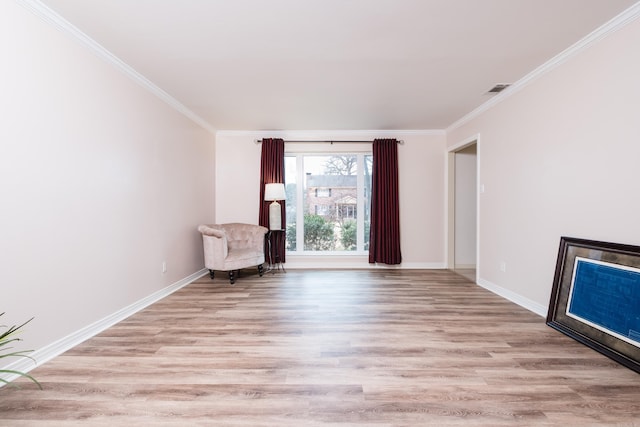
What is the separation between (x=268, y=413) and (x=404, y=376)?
2.93 ft

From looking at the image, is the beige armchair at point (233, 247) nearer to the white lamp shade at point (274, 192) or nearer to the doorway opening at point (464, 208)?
the white lamp shade at point (274, 192)

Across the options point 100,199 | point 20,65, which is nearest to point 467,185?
point 100,199

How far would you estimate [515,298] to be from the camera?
3379mm

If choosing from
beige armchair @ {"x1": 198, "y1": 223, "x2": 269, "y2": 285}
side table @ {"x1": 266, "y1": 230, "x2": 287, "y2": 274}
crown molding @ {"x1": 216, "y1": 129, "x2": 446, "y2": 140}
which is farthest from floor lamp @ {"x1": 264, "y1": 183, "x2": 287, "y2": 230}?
crown molding @ {"x1": 216, "y1": 129, "x2": 446, "y2": 140}

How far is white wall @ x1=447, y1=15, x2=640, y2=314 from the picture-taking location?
220 centimetres

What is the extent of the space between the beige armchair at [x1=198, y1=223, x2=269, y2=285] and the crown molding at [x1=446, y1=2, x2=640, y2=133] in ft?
12.5

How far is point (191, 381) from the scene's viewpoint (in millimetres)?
1845

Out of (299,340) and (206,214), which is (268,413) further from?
(206,214)

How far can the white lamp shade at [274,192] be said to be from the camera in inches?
188

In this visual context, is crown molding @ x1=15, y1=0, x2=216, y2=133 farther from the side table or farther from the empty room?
the side table

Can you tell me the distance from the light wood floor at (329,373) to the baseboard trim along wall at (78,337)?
68 mm

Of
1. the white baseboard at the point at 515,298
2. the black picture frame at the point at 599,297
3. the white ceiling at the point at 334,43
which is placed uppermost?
the white ceiling at the point at 334,43

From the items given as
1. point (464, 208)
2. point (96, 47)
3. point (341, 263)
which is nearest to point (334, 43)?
point (96, 47)

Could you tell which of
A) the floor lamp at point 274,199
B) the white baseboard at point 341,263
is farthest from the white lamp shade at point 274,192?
the white baseboard at point 341,263
